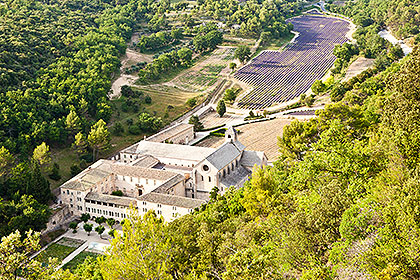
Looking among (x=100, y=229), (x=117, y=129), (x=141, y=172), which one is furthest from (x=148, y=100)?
(x=100, y=229)

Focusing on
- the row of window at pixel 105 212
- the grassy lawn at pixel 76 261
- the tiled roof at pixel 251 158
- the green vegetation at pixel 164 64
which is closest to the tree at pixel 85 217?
the row of window at pixel 105 212

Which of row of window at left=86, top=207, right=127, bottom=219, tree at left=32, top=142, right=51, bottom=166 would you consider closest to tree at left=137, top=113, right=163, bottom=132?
tree at left=32, top=142, right=51, bottom=166

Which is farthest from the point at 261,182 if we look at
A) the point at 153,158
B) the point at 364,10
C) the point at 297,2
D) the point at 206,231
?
the point at 297,2

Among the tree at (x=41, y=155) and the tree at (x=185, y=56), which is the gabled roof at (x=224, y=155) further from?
the tree at (x=185, y=56)

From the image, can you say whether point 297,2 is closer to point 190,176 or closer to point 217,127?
point 217,127

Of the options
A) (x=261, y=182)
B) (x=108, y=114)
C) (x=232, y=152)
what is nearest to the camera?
(x=261, y=182)
